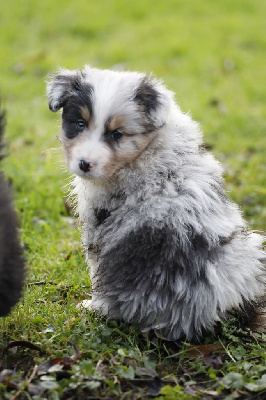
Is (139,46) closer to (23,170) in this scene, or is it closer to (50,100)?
(23,170)

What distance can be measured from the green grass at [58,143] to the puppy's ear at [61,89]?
44 centimetres

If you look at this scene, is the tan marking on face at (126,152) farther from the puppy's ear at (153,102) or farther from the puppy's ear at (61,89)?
the puppy's ear at (61,89)

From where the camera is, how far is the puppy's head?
11.7ft

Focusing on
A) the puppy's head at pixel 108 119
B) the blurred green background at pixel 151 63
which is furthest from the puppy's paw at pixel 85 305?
the blurred green background at pixel 151 63

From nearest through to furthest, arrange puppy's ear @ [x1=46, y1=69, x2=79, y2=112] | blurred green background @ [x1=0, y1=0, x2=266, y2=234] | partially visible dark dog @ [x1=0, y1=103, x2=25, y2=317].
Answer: partially visible dark dog @ [x1=0, y1=103, x2=25, y2=317] < puppy's ear @ [x1=46, y1=69, x2=79, y2=112] < blurred green background @ [x1=0, y1=0, x2=266, y2=234]

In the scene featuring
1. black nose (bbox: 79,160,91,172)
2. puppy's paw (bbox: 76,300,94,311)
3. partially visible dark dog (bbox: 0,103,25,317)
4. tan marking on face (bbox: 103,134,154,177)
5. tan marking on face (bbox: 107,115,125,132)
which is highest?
tan marking on face (bbox: 107,115,125,132)

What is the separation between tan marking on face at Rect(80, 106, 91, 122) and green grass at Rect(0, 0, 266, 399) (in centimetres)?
60

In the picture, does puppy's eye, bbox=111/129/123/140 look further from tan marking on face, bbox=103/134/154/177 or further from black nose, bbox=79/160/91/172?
black nose, bbox=79/160/91/172

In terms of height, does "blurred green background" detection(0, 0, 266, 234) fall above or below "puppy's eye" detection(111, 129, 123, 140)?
above

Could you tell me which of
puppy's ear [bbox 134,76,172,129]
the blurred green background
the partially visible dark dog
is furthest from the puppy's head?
the blurred green background

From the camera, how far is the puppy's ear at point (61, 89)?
379cm

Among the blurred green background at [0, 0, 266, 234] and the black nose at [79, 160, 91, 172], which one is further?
the blurred green background at [0, 0, 266, 234]

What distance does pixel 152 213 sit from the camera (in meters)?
3.53

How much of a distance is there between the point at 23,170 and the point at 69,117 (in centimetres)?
292
